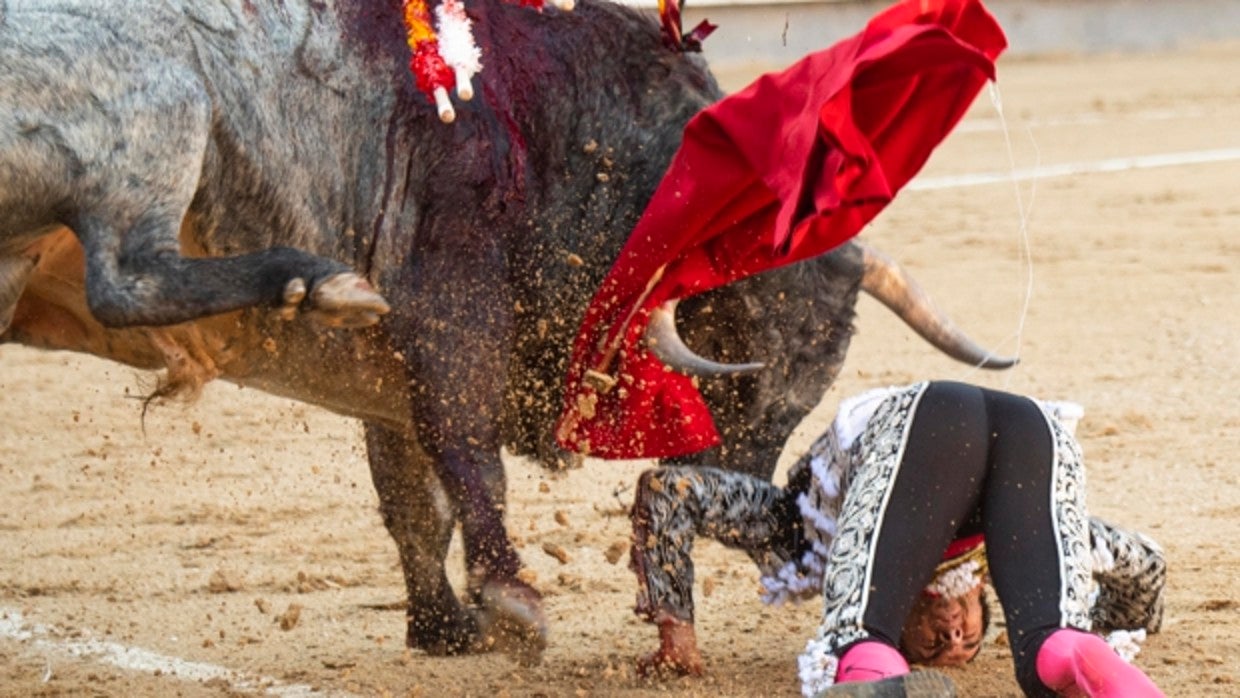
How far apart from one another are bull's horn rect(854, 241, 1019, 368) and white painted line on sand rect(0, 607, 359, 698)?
1.36 m

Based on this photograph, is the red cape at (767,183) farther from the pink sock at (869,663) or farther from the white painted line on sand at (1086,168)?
the white painted line on sand at (1086,168)

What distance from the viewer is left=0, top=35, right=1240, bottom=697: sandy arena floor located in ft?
13.6

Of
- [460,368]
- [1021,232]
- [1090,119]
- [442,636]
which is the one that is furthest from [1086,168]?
[460,368]

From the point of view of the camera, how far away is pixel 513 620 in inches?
149

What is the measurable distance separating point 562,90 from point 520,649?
3.58 ft

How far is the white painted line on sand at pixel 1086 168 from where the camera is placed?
10227 millimetres

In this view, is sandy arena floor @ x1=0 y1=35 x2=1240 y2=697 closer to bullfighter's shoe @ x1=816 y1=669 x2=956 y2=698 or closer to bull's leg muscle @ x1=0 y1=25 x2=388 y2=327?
bullfighter's shoe @ x1=816 y1=669 x2=956 y2=698

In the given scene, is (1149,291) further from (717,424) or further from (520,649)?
(520,649)

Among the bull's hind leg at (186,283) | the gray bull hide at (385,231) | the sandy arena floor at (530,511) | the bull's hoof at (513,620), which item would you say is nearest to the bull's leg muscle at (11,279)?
the gray bull hide at (385,231)

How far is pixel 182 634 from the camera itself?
4.48 meters

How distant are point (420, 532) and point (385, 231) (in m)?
0.73

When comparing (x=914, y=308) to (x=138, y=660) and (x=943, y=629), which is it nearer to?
(x=943, y=629)

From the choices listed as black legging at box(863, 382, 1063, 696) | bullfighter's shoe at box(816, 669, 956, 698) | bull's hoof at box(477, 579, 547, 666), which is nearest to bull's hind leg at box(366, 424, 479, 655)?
bull's hoof at box(477, 579, 547, 666)

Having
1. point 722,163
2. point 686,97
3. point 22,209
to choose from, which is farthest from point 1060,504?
point 22,209
